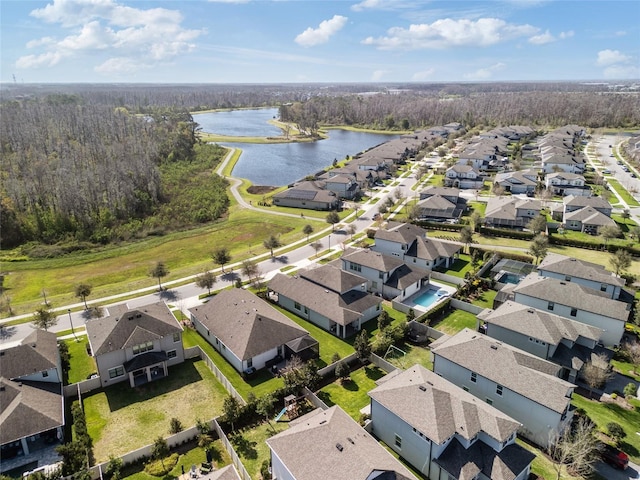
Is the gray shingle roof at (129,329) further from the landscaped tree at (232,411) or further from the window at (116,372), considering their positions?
the landscaped tree at (232,411)

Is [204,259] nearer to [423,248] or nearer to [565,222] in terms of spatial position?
[423,248]

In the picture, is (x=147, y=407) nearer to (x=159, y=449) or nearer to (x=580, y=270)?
(x=159, y=449)

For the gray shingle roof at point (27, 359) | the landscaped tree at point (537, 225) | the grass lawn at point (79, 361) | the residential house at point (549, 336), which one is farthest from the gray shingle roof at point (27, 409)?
the landscaped tree at point (537, 225)

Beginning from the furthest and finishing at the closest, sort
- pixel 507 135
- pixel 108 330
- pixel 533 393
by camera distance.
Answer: pixel 507 135 < pixel 108 330 < pixel 533 393

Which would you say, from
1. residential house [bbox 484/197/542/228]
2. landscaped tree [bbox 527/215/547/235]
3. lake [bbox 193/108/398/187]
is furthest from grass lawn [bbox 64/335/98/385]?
lake [bbox 193/108/398/187]

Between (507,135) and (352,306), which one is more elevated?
(507,135)

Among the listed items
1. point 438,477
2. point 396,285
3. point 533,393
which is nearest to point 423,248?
point 396,285

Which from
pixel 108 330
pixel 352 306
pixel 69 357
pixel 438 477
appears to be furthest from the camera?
→ pixel 352 306
